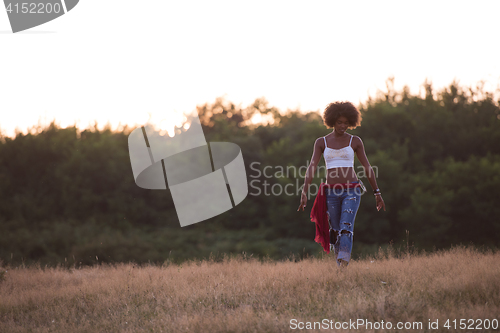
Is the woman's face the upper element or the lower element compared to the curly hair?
lower

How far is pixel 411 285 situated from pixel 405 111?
2382 centimetres

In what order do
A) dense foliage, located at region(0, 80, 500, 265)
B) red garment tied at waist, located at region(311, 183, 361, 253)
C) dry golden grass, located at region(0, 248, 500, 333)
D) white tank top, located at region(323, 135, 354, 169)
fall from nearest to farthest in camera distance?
1. dry golden grass, located at region(0, 248, 500, 333)
2. white tank top, located at region(323, 135, 354, 169)
3. red garment tied at waist, located at region(311, 183, 361, 253)
4. dense foliage, located at region(0, 80, 500, 265)

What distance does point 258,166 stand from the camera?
1091 inches

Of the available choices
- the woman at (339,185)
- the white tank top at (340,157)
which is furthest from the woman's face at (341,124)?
the white tank top at (340,157)

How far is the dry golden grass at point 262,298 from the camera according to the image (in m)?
3.69

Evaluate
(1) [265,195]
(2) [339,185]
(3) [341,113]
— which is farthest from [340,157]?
(1) [265,195]

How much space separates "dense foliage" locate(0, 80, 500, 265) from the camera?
2289cm

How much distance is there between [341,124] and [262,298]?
2208 millimetres

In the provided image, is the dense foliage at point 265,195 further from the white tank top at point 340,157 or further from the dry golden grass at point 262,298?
the white tank top at point 340,157

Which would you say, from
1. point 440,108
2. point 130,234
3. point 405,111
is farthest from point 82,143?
point 440,108

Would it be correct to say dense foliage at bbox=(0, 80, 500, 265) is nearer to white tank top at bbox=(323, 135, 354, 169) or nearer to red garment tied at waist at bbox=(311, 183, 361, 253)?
red garment tied at waist at bbox=(311, 183, 361, 253)

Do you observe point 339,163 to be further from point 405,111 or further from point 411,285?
point 405,111

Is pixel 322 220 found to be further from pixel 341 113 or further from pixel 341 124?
pixel 341 113

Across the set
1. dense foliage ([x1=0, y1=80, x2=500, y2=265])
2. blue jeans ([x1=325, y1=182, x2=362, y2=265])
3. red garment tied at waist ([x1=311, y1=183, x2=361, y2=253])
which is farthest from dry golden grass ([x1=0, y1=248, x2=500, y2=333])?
dense foliage ([x1=0, y1=80, x2=500, y2=265])
